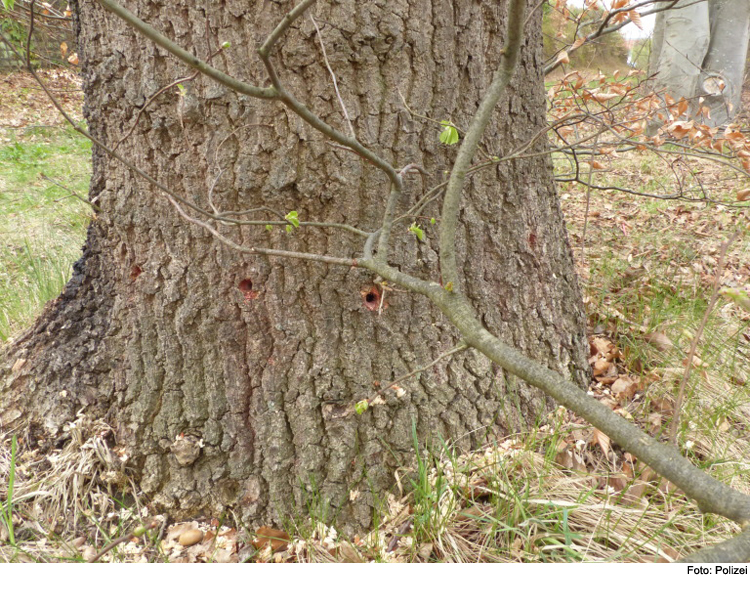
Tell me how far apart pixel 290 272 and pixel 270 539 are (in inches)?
38.5

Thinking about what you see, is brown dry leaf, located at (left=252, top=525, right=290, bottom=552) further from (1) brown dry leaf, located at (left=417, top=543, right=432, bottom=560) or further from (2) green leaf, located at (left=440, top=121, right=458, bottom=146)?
(2) green leaf, located at (left=440, top=121, right=458, bottom=146)

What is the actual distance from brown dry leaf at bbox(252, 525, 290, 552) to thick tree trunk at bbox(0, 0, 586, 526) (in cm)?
5

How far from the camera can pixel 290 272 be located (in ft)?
5.60

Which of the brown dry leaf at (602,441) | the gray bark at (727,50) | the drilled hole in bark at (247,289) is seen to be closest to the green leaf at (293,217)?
the drilled hole in bark at (247,289)

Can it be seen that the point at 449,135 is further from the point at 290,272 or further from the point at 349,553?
the point at 349,553

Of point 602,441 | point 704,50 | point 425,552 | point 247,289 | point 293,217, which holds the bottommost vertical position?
point 425,552

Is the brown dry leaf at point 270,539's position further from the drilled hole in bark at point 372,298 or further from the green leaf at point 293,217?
the green leaf at point 293,217

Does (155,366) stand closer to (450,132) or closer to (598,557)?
(450,132)

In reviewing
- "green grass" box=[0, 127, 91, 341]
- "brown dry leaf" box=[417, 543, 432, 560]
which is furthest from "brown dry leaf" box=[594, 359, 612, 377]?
"green grass" box=[0, 127, 91, 341]

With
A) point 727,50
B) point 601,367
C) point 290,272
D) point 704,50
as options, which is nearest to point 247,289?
point 290,272

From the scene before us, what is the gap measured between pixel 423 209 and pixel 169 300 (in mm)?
998

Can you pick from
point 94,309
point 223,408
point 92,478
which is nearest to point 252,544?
point 223,408

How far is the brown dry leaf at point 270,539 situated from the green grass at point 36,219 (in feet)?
4.89

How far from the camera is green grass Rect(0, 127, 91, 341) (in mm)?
2904
